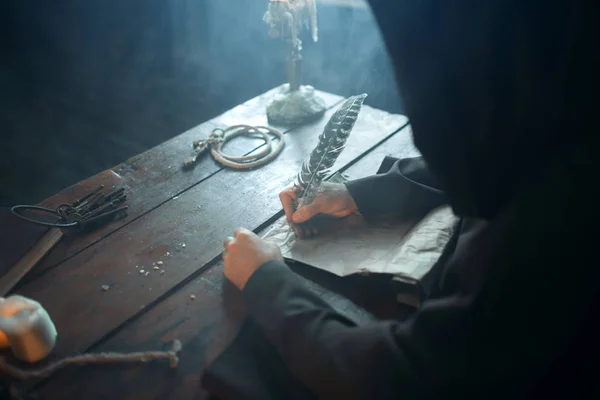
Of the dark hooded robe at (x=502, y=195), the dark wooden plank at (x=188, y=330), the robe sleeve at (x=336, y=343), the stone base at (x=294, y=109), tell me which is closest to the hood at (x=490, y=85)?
the dark hooded robe at (x=502, y=195)

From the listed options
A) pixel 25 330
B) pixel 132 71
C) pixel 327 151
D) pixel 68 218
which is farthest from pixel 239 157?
pixel 132 71

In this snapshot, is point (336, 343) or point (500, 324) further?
point (336, 343)

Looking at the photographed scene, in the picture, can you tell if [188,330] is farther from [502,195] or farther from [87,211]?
[502,195]

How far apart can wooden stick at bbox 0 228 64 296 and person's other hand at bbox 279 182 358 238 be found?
1.92 ft

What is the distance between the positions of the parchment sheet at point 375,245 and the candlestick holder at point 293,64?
690 mm

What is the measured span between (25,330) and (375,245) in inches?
28.7

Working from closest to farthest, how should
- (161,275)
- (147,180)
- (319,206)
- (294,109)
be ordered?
(161,275) < (319,206) < (147,180) < (294,109)

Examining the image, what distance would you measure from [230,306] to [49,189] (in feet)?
7.40

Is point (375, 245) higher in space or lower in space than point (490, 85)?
lower

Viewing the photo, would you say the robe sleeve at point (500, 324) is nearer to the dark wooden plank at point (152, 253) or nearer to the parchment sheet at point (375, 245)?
the parchment sheet at point (375, 245)

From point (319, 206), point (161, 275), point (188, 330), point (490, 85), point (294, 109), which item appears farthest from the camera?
point (294, 109)

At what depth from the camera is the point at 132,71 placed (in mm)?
3871

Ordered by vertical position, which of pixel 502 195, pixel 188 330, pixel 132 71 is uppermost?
pixel 502 195

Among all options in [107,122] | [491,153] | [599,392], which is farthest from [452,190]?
[107,122]
